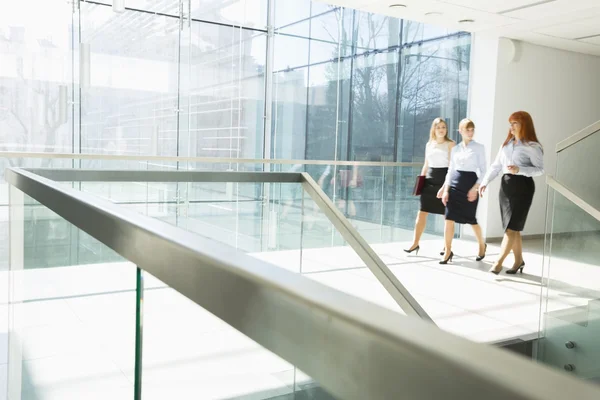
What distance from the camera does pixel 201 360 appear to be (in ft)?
2.55

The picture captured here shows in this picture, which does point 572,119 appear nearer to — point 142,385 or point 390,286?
point 390,286

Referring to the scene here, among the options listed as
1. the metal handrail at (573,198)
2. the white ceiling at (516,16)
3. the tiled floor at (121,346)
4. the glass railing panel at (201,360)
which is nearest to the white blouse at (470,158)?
the white ceiling at (516,16)

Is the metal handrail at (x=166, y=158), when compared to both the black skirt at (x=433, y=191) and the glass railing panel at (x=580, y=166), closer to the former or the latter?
the black skirt at (x=433, y=191)

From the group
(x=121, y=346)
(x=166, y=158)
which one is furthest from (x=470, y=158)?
(x=121, y=346)

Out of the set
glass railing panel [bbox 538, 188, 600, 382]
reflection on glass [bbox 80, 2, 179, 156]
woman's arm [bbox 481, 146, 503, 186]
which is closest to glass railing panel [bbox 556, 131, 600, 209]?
glass railing panel [bbox 538, 188, 600, 382]

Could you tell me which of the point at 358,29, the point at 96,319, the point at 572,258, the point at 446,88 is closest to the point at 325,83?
the point at 358,29

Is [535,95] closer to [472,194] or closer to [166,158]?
[472,194]

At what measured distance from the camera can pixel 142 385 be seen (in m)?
0.89

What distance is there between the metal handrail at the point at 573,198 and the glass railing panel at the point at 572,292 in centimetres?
6

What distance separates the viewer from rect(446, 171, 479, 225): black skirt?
20.5 ft

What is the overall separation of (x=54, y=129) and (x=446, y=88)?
5348mm

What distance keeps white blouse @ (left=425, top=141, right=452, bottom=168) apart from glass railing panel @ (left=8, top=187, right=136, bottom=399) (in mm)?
5117

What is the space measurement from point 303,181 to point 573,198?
6.67ft

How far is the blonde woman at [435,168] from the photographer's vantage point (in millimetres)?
6582
